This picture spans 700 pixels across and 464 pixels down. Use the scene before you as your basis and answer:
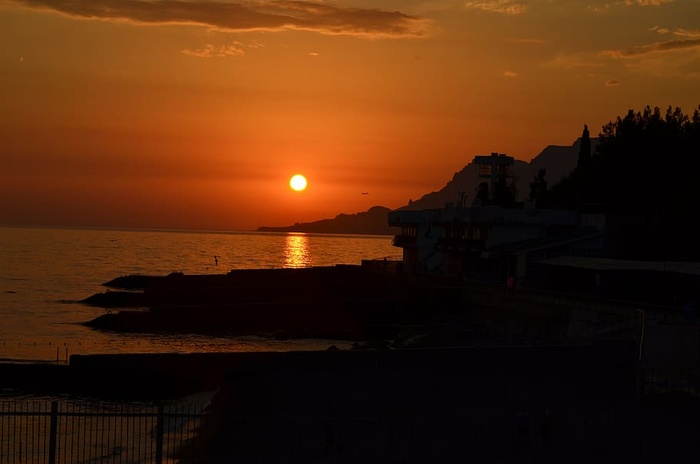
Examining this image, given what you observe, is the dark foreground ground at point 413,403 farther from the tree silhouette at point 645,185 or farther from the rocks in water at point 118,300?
the rocks in water at point 118,300

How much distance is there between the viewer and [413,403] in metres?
28.1

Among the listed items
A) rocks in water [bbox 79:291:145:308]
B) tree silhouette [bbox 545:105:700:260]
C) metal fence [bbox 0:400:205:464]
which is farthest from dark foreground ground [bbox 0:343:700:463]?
rocks in water [bbox 79:291:145:308]

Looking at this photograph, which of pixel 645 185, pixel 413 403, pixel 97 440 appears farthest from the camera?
pixel 645 185

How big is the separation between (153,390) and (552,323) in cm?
2066

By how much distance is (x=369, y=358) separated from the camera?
103 ft

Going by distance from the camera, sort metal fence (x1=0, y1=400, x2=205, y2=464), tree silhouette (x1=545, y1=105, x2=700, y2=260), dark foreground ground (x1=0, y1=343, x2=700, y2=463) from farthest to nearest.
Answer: tree silhouette (x1=545, y1=105, x2=700, y2=260), metal fence (x1=0, y1=400, x2=205, y2=464), dark foreground ground (x1=0, y1=343, x2=700, y2=463)

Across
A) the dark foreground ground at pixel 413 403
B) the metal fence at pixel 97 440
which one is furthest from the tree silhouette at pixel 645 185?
the metal fence at pixel 97 440

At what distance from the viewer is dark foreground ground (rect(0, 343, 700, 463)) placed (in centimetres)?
2275

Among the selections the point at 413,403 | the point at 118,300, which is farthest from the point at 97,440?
the point at 118,300

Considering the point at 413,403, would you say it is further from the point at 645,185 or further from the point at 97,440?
the point at 645,185

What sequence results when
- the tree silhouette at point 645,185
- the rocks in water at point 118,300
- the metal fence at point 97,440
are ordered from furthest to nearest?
the rocks in water at point 118,300
the tree silhouette at point 645,185
the metal fence at point 97,440

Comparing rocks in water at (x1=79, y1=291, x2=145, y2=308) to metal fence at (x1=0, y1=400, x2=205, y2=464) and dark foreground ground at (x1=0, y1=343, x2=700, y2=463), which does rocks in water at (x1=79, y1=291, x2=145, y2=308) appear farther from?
metal fence at (x1=0, y1=400, x2=205, y2=464)

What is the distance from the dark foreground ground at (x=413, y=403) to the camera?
74.6 ft

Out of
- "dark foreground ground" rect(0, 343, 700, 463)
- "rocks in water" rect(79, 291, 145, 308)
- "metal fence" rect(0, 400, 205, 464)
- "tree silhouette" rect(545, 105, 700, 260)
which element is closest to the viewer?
"dark foreground ground" rect(0, 343, 700, 463)
